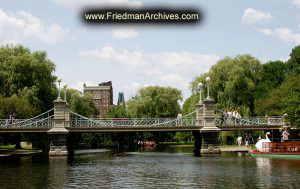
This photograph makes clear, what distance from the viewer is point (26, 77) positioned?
197ft

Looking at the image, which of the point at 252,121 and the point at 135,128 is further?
the point at 252,121

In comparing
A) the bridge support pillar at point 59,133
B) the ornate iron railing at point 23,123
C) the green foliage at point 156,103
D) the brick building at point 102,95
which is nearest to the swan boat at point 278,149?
→ the bridge support pillar at point 59,133

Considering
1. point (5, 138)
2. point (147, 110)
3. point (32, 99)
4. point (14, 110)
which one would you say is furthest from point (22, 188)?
point (147, 110)

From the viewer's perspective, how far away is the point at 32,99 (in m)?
58.1

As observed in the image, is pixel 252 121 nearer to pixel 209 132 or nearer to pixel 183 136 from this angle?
pixel 209 132

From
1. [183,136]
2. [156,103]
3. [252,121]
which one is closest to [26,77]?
[252,121]

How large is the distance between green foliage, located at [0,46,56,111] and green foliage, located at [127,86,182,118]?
1035 inches

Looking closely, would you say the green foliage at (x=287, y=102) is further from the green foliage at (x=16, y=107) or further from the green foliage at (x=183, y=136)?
the green foliage at (x=183, y=136)

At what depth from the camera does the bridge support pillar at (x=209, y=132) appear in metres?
48.8

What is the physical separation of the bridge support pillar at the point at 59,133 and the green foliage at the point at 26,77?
1005 cm

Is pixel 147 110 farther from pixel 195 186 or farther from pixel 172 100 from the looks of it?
pixel 195 186

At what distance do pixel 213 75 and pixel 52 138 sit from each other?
29.9 metres

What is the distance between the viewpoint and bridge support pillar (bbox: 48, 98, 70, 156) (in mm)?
Result: 48219

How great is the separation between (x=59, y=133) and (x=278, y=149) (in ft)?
69.1
